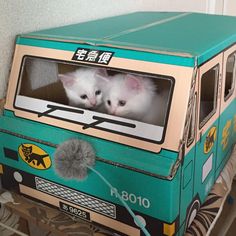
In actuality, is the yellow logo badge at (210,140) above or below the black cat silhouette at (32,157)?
above

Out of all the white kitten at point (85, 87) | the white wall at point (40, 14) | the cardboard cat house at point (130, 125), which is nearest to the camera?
the cardboard cat house at point (130, 125)

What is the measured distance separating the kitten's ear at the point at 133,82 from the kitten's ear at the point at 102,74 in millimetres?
47

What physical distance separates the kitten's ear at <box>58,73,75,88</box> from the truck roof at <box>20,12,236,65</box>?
7 cm

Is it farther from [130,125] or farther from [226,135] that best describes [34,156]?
[226,135]

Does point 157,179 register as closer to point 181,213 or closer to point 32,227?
point 181,213

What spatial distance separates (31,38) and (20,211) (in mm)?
374

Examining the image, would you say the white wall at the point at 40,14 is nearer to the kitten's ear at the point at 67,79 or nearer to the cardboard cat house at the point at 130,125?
the cardboard cat house at the point at 130,125

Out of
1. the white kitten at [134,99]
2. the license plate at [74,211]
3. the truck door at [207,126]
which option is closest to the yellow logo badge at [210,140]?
the truck door at [207,126]

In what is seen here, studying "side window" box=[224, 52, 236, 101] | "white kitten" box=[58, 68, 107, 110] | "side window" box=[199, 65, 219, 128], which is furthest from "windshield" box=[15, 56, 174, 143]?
"side window" box=[224, 52, 236, 101]

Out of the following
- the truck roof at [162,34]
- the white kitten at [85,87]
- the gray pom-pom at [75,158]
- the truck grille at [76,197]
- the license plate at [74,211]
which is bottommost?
the license plate at [74,211]

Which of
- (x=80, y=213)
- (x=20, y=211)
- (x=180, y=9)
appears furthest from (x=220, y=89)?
(x=180, y=9)

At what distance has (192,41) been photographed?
0.65 metres

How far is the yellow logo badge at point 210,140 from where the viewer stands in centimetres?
68

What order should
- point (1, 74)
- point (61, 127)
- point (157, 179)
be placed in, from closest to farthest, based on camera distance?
point (157, 179) → point (61, 127) → point (1, 74)
